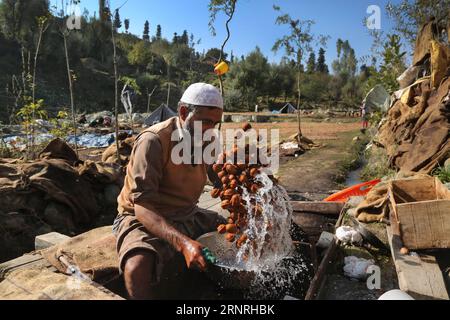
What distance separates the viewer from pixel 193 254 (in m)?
1.98

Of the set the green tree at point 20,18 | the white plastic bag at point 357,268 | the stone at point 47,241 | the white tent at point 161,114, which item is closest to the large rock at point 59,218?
the stone at point 47,241

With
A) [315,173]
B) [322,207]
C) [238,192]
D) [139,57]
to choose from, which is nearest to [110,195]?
[322,207]

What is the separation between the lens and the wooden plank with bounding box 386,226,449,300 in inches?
81.5

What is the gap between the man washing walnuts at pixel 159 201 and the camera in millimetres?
2086

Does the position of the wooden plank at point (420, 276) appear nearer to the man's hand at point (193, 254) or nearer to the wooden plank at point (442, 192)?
the wooden plank at point (442, 192)

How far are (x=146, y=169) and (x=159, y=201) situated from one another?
1.10 feet

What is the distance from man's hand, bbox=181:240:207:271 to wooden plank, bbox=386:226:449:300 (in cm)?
121

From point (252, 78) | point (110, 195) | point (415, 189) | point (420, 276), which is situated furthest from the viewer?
point (252, 78)

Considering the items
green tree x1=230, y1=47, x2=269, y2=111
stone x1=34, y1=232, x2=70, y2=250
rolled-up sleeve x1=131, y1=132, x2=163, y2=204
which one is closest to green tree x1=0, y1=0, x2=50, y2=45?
green tree x1=230, y1=47, x2=269, y2=111

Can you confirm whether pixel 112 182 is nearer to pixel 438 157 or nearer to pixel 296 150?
pixel 438 157

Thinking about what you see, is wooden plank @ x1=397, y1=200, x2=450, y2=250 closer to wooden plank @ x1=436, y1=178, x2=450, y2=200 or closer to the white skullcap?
wooden plank @ x1=436, y1=178, x2=450, y2=200

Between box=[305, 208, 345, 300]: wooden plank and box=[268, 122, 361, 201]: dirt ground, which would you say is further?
box=[268, 122, 361, 201]: dirt ground

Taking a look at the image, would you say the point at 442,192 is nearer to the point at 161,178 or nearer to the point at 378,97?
the point at 161,178
